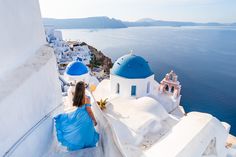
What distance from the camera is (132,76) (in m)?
10.3

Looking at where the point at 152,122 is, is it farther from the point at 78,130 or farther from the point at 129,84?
the point at 78,130

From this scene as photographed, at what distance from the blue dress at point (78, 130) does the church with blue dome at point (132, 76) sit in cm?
801

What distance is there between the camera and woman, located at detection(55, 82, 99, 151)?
2.36m

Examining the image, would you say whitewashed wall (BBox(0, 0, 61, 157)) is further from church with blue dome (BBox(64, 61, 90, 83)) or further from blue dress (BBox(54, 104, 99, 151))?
church with blue dome (BBox(64, 61, 90, 83))

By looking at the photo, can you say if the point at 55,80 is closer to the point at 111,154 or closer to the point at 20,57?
the point at 20,57

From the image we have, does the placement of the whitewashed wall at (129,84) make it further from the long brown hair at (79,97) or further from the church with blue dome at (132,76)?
the long brown hair at (79,97)

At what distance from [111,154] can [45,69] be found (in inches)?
56.4

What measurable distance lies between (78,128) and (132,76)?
8.08m

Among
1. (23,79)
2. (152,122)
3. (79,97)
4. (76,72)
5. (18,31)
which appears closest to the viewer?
(23,79)

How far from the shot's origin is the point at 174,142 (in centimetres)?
546

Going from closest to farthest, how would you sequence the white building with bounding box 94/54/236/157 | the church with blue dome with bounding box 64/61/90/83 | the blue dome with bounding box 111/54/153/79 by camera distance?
the white building with bounding box 94/54/236/157 < the church with blue dome with bounding box 64/61/90/83 < the blue dome with bounding box 111/54/153/79

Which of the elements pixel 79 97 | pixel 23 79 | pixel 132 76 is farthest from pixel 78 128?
pixel 132 76

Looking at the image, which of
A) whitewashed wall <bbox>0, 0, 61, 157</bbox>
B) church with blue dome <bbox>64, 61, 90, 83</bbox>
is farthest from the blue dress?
church with blue dome <bbox>64, 61, 90, 83</bbox>

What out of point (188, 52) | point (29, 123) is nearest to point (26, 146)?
point (29, 123)
